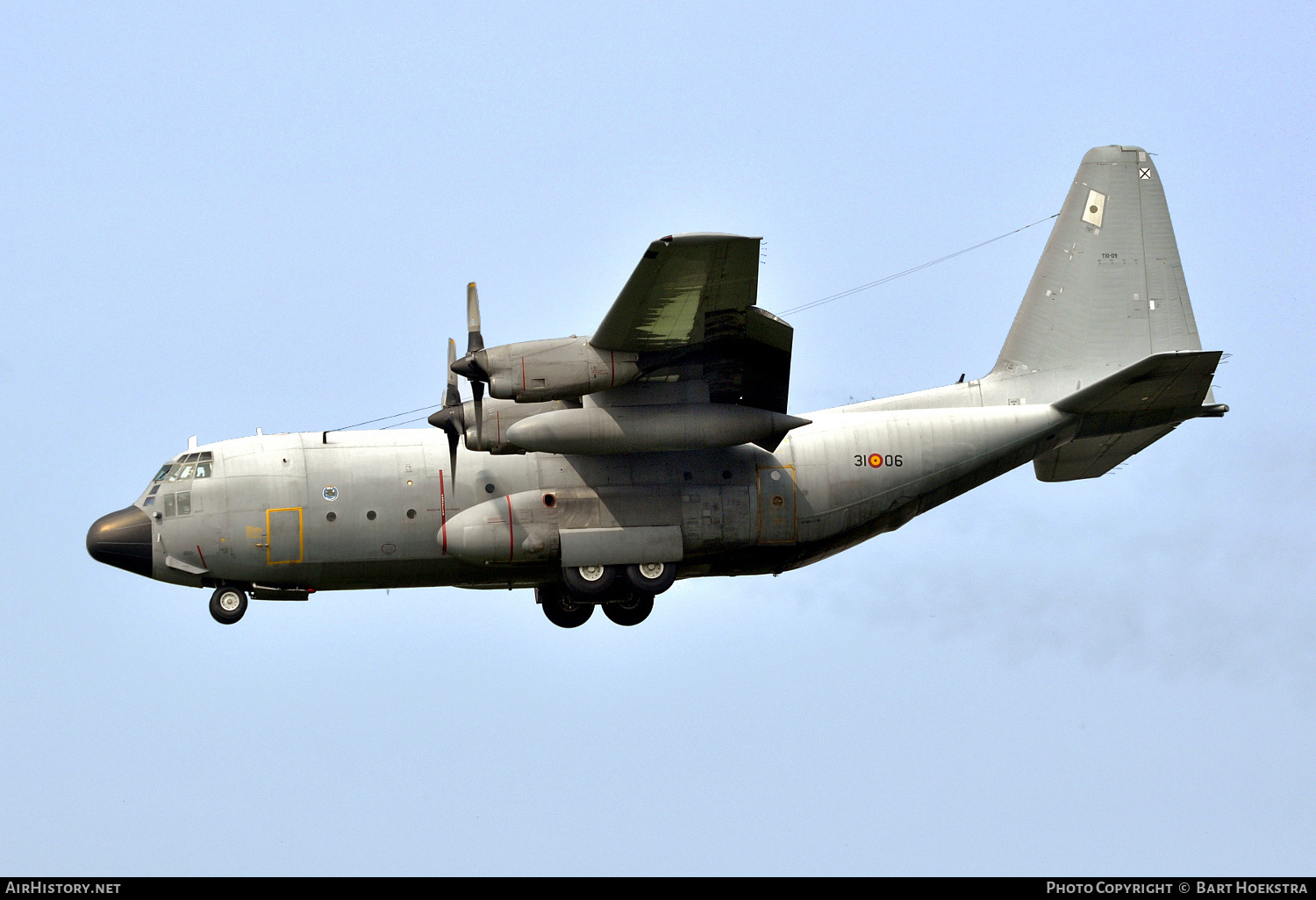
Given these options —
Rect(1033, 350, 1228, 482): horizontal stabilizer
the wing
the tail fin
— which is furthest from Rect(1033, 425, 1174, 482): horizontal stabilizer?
the wing

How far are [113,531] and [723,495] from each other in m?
9.37

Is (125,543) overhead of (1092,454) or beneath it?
beneath

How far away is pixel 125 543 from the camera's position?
2728 cm

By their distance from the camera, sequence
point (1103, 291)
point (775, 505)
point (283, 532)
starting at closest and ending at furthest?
point (283, 532) → point (775, 505) → point (1103, 291)

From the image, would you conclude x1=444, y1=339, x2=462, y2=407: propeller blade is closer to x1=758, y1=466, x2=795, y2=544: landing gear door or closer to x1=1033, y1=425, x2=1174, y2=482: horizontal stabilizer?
x1=758, y1=466, x2=795, y2=544: landing gear door

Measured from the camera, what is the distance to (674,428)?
85.3ft

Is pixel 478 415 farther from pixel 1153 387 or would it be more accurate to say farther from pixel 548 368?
pixel 1153 387

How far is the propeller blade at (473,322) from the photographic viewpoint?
84.3ft

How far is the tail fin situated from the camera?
2970 cm

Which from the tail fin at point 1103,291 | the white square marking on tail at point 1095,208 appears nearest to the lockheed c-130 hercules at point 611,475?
the tail fin at point 1103,291

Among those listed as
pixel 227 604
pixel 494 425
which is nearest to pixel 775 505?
pixel 494 425

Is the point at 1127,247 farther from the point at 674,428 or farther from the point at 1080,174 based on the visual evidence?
the point at 674,428

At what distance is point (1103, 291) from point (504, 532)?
11.0 metres
